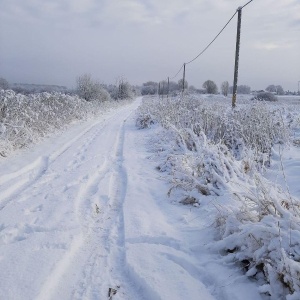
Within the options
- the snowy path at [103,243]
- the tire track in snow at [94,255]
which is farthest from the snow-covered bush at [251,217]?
the tire track in snow at [94,255]

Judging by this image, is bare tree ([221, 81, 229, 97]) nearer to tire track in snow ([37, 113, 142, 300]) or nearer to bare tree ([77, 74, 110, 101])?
bare tree ([77, 74, 110, 101])

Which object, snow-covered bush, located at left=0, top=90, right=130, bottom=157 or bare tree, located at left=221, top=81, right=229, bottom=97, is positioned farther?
bare tree, located at left=221, top=81, right=229, bottom=97

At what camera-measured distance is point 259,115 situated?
28.8ft

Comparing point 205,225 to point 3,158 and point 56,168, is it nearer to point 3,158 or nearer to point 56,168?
point 56,168

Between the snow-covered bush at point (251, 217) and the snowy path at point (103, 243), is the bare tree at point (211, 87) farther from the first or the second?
the snowy path at point (103, 243)

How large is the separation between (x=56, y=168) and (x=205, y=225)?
3.99m

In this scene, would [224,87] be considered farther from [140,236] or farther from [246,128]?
[140,236]

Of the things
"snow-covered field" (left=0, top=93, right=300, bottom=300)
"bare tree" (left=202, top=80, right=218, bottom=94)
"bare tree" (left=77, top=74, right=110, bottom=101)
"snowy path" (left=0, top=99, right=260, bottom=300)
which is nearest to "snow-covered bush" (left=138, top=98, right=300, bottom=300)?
"snow-covered field" (left=0, top=93, right=300, bottom=300)

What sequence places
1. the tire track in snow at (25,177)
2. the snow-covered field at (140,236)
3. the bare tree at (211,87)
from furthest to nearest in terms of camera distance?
1. the bare tree at (211,87)
2. the tire track in snow at (25,177)
3. the snow-covered field at (140,236)

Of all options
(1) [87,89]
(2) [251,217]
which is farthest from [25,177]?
(1) [87,89]

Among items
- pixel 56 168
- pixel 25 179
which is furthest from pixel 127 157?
pixel 25 179

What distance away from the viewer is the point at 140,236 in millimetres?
3586

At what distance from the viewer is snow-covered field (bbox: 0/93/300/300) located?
8.61 feet

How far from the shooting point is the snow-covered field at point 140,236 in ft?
8.61
